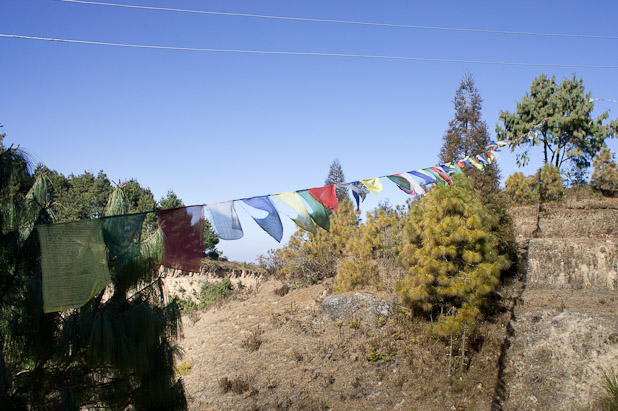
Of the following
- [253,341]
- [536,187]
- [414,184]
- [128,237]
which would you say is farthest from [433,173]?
[536,187]

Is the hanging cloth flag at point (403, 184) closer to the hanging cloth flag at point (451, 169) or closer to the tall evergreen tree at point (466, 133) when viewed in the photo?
the hanging cloth flag at point (451, 169)

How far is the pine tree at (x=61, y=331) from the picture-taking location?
174 inches

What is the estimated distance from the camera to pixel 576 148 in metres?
20.8

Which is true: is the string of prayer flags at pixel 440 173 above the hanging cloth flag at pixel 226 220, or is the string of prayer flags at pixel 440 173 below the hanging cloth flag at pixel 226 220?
above

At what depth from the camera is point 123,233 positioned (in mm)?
4078

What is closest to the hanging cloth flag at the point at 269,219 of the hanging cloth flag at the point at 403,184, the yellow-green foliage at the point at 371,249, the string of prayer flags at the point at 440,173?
the hanging cloth flag at the point at 403,184

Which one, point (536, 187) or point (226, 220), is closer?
point (226, 220)

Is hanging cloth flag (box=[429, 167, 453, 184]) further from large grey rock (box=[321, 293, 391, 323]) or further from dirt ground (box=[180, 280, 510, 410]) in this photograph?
large grey rock (box=[321, 293, 391, 323])

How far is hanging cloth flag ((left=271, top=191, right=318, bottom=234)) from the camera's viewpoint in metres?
5.15

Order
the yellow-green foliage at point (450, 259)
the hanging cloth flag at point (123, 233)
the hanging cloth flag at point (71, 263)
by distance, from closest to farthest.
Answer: the hanging cloth flag at point (71, 263), the hanging cloth flag at point (123, 233), the yellow-green foliage at point (450, 259)

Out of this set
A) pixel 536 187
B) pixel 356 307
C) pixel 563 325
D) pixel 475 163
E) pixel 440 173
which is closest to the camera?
pixel 440 173

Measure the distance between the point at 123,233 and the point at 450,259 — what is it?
6.68 metres

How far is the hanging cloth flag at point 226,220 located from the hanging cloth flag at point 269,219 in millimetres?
262

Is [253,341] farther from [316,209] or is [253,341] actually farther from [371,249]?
[316,209]
